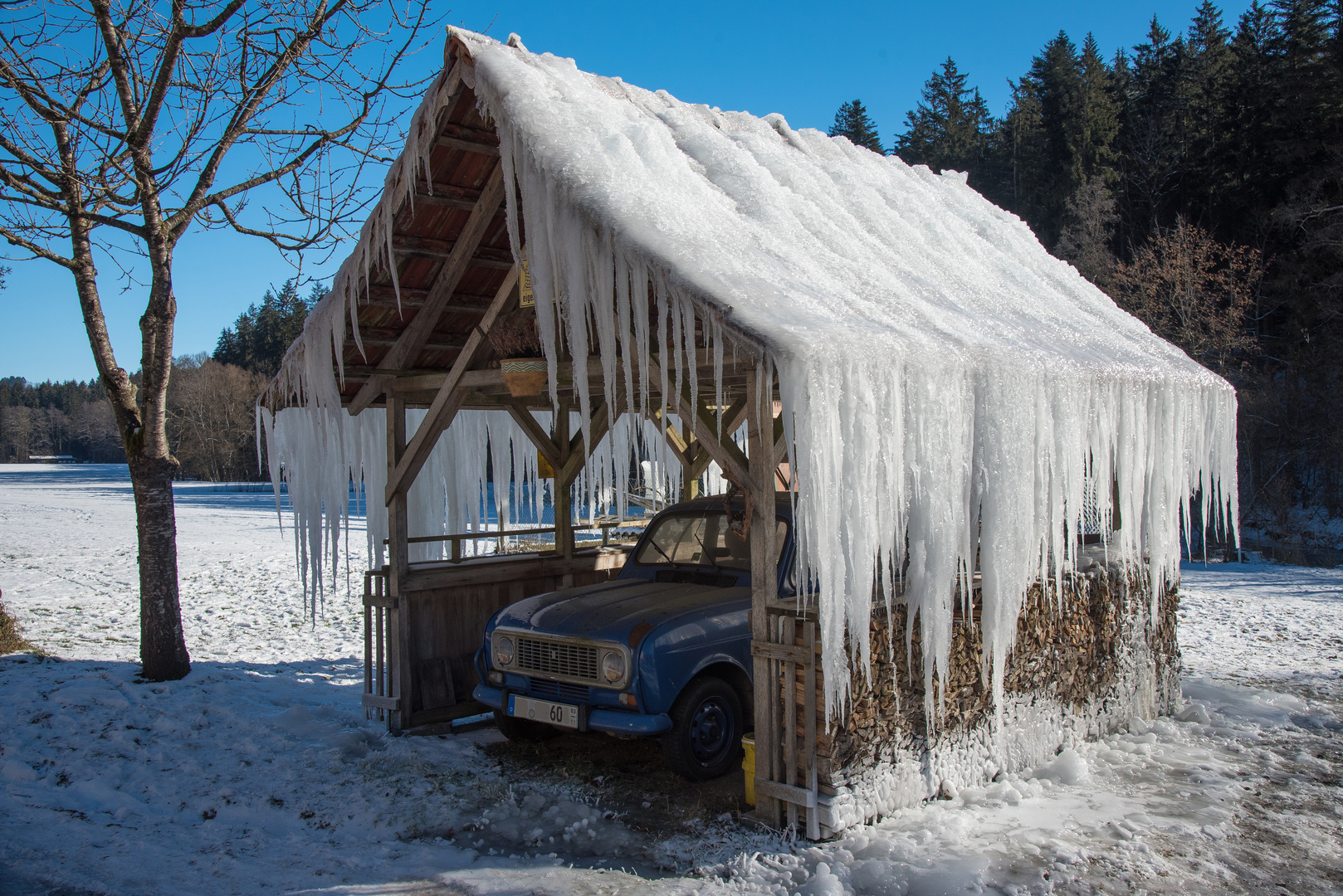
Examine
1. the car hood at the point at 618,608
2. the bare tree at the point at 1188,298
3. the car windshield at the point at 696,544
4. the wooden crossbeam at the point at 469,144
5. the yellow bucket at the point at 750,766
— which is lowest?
the yellow bucket at the point at 750,766

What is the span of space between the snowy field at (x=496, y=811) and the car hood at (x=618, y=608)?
977 mm

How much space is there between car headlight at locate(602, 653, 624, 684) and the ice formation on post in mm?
1286

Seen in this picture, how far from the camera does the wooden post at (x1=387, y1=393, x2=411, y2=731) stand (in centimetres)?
662

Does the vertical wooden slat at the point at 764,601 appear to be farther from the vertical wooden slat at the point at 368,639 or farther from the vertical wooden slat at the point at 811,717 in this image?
the vertical wooden slat at the point at 368,639

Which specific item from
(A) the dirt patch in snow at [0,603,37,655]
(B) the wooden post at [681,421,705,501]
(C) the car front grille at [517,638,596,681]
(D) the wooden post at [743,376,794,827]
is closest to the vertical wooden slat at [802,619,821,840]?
(D) the wooden post at [743,376,794,827]

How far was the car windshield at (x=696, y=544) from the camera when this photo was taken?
6.34 metres

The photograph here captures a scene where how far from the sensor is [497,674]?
5840mm

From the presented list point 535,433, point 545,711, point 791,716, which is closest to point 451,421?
point 535,433

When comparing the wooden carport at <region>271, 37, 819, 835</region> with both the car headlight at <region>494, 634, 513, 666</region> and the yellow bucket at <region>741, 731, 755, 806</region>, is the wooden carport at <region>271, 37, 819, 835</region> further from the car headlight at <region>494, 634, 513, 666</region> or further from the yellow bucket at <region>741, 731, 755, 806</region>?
the car headlight at <region>494, 634, 513, 666</region>

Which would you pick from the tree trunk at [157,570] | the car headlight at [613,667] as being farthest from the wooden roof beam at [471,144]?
the tree trunk at [157,570]

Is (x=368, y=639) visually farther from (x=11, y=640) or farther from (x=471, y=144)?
(x=11, y=640)

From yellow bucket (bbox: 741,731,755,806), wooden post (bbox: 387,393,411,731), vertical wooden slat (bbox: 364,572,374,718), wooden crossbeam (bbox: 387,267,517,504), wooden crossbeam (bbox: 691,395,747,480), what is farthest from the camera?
wooden crossbeam (bbox: 691,395,747,480)

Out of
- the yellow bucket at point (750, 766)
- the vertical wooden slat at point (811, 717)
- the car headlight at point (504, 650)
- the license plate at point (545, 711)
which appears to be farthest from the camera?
the car headlight at point (504, 650)

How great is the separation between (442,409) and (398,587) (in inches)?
56.5
